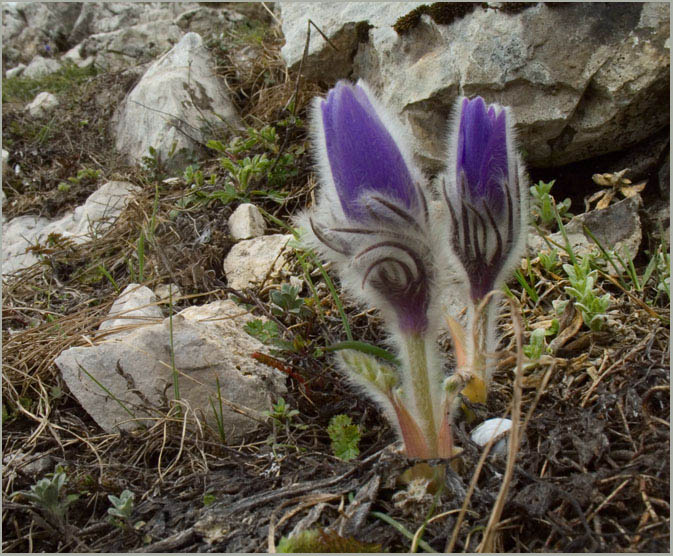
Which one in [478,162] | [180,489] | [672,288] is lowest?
→ [180,489]

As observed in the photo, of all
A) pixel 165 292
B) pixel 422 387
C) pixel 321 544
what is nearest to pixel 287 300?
pixel 422 387

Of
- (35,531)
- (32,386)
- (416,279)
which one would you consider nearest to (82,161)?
(32,386)

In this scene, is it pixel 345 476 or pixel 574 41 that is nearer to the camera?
pixel 345 476

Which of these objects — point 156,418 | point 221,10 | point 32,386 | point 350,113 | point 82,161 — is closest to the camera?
point 350,113

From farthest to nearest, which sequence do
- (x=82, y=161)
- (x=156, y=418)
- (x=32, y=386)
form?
A: (x=82, y=161)
(x=32, y=386)
(x=156, y=418)

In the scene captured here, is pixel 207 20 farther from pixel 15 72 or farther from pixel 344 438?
pixel 344 438

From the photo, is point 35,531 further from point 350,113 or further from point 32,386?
point 350,113

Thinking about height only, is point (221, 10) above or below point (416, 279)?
above
